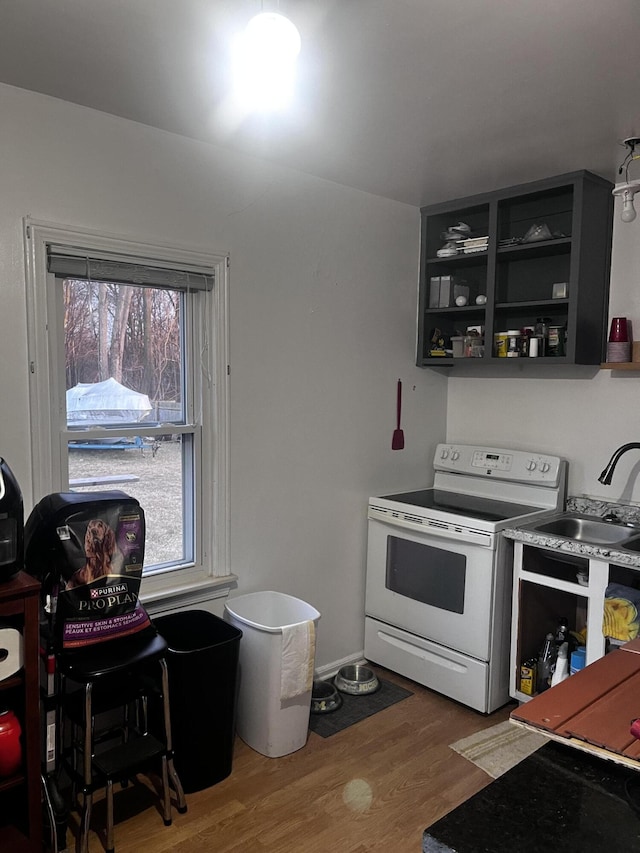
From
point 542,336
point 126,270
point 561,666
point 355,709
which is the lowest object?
point 355,709

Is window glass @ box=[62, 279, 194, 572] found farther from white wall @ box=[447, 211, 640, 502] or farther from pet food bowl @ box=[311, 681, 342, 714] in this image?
white wall @ box=[447, 211, 640, 502]

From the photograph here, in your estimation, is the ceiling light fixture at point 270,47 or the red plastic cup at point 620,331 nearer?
the ceiling light fixture at point 270,47

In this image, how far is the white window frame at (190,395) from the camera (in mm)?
2172

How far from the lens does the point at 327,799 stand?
7.51ft

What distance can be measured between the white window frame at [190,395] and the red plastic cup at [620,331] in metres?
1.75

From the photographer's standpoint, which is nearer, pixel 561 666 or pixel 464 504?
pixel 561 666

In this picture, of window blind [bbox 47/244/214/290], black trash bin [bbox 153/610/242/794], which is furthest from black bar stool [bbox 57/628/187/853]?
window blind [bbox 47/244/214/290]

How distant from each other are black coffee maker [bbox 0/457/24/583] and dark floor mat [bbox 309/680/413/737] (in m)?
1.54

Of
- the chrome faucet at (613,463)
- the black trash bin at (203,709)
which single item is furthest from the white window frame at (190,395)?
the chrome faucet at (613,463)

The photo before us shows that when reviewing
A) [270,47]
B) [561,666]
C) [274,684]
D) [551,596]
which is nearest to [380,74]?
[270,47]

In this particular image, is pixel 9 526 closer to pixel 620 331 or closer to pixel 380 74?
pixel 380 74

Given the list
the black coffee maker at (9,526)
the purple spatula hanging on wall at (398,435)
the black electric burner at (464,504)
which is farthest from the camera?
the purple spatula hanging on wall at (398,435)

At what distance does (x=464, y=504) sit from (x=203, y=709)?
170 centimetres

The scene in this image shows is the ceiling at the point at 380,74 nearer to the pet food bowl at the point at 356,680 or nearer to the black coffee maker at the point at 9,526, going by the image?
the black coffee maker at the point at 9,526
